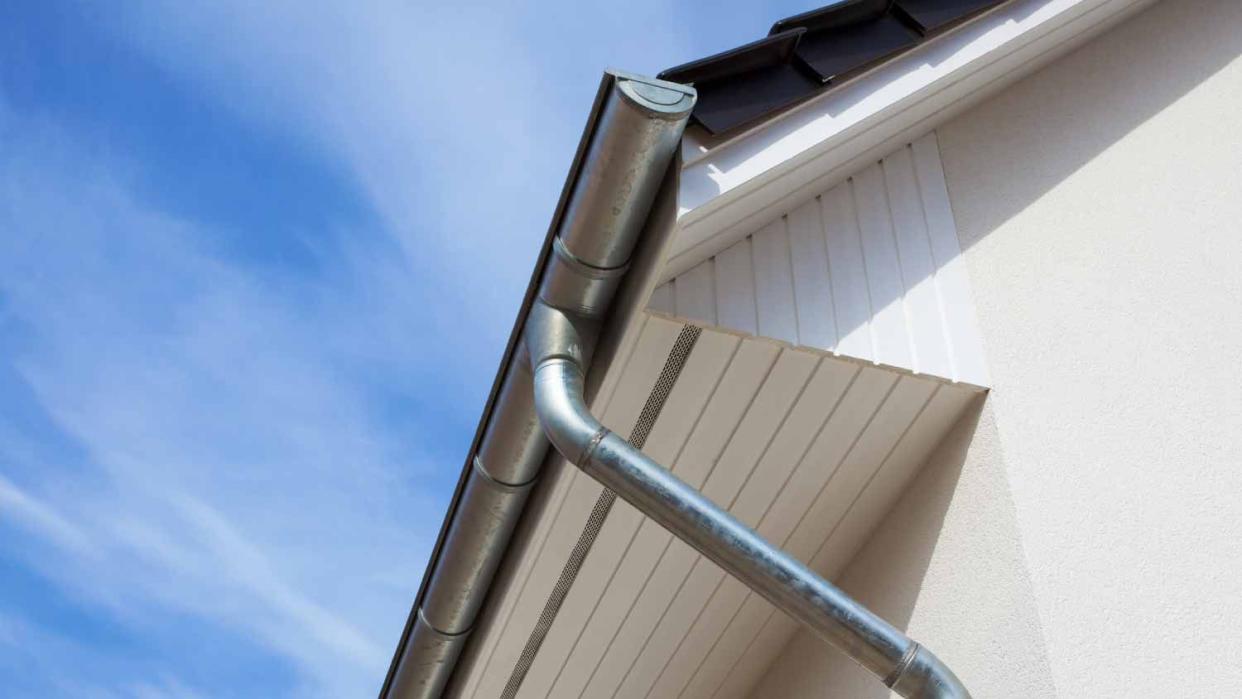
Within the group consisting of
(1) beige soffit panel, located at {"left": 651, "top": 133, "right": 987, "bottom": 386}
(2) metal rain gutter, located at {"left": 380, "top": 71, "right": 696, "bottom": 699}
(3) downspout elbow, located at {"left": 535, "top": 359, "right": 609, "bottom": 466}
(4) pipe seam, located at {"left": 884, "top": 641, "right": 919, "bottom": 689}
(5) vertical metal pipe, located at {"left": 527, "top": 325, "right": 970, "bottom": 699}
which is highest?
(1) beige soffit panel, located at {"left": 651, "top": 133, "right": 987, "bottom": 386}

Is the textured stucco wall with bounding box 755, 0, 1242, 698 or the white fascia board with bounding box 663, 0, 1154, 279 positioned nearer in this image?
the textured stucco wall with bounding box 755, 0, 1242, 698

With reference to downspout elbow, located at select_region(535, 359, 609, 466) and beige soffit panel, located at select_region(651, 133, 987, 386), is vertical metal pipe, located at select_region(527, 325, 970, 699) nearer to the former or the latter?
downspout elbow, located at select_region(535, 359, 609, 466)

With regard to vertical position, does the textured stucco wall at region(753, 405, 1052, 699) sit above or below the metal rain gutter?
below

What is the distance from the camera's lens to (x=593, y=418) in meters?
2.57

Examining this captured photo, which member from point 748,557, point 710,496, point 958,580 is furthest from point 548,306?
point 958,580

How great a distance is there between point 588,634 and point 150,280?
7737mm

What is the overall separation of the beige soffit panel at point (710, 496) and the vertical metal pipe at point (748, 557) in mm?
480

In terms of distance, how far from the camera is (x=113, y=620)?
31.5 m

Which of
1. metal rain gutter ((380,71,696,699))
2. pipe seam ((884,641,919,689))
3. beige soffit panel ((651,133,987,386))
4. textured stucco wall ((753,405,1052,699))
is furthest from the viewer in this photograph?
beige soffit panel ((651,133,987,386))

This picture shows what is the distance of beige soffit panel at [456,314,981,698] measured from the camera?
125 inches

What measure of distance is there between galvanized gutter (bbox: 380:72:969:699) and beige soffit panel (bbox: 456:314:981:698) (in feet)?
0.55

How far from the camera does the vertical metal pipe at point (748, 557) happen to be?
2275 millimetres

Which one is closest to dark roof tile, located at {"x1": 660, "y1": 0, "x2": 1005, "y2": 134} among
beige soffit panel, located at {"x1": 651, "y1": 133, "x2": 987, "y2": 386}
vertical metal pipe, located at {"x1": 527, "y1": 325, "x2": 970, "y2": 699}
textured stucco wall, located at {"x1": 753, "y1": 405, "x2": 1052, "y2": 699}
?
beige soffit panel, located at {"x1": 651, "y1": 133, "x2": 987, "y2": 386}

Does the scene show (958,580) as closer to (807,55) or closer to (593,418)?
(593,418)
